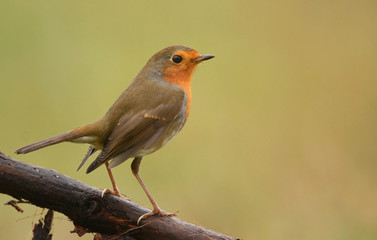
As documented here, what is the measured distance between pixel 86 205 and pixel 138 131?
0.59m

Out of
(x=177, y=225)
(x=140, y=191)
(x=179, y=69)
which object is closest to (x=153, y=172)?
(x=140, y=191)

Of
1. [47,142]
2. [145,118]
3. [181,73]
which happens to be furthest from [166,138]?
[47,142]

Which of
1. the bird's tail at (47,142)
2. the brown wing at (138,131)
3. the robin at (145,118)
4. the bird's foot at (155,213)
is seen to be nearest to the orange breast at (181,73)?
the robin at (145,118)

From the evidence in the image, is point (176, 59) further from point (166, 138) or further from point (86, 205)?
point (86, 205)

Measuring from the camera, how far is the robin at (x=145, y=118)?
2.84 meters

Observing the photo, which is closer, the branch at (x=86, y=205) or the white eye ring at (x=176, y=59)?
the branch at (x=86, y=205)

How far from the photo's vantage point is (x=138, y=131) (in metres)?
2.96

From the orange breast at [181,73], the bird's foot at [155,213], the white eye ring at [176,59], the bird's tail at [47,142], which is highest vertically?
the white eye ring at [176,59]

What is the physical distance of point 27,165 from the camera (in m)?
2.47

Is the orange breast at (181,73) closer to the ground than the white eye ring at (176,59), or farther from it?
closer to the ground

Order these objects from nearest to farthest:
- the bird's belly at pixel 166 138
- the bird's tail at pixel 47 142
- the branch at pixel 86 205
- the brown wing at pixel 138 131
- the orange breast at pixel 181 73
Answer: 1. the branch at pixel 86 205
2. the bird's tail at pixel 47 142
3. the brown wing at pixel 138 131
4. the bird's belly at pixel 166 138
5. the orange breast at pixel 181 73

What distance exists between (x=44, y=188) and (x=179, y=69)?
1306 millimetres

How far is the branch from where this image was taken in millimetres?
2441

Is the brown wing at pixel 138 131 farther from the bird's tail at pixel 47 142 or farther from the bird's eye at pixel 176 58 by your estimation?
the bird's eye at pixel 176 58
